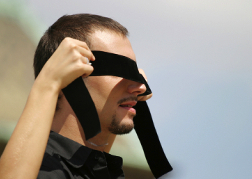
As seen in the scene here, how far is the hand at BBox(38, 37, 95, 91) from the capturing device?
109cm

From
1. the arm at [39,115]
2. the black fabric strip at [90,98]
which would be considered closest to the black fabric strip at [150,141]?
the black fabric strip at [90,98]

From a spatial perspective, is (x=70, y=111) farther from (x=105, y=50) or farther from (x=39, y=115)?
(x=39, y=115)

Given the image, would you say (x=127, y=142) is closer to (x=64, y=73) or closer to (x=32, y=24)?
(x=32, y=24)

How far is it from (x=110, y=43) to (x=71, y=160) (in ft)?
2.24

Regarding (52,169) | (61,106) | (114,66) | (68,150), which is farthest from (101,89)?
(52,169)

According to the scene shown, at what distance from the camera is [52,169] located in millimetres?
1268

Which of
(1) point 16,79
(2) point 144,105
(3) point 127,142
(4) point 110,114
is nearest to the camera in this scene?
(4) point 110,114

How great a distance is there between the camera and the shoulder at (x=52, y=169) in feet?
4.02

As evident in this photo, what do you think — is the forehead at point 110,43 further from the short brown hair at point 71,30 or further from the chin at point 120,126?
the chin at point 120,126

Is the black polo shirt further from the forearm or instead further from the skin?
the forearm

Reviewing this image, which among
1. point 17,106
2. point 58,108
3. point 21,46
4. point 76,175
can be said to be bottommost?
point 76,175

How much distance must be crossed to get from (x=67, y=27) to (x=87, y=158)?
81 cm

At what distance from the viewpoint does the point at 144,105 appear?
190cm

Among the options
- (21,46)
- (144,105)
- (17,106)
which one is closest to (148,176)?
(144,105)
